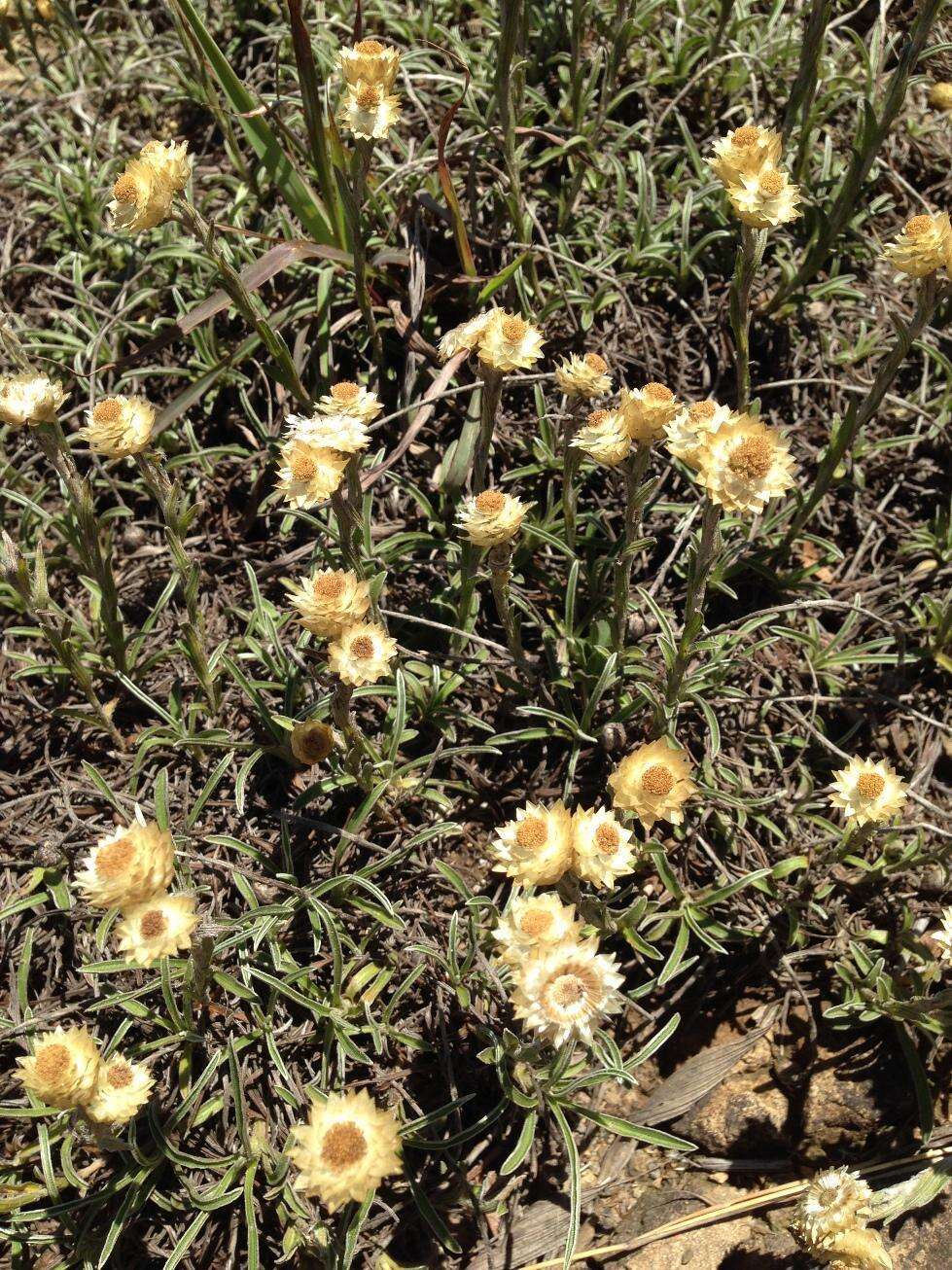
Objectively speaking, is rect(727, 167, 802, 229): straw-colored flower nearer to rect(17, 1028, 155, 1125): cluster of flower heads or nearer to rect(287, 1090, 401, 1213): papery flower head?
rect(287, 1090, 401, 1213): papery flower head

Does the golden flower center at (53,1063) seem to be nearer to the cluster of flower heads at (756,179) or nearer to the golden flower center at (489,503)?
the golden flower center at (489,503)

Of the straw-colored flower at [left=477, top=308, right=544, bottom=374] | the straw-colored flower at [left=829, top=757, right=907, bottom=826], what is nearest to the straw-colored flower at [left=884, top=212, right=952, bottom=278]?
the straw-colored flower at [left=477, top=308, right=544, bottom=374]

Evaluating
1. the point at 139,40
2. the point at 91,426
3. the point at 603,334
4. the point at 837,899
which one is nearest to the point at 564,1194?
the point at 837,899

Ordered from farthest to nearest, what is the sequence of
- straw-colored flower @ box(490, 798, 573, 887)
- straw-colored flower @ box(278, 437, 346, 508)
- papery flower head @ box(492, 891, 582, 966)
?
1. straw-colored flower @ box(278, 437, 346, 508)
2. straw-colored flower @ box(490, 798, 573, 887)
3. papery flower head @ box(492, 891, 582, 966)

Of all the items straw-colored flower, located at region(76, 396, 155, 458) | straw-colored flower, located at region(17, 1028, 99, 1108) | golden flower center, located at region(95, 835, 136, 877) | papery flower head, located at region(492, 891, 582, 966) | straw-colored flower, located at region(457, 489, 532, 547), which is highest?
straw-colored flower, located at region(76, 396, 155, 458)

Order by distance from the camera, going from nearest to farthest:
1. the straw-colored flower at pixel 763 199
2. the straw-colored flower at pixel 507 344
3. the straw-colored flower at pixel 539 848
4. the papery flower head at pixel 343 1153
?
the papery flower head at pixel 343 1153, the straw-colored flower at pixel 539 848, the straw-colored flower at pixel 507 344, the straw-colored flower at pixel 763 199

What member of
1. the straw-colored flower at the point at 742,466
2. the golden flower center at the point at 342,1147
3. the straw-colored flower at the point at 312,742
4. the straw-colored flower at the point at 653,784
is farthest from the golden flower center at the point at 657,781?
the golden flower center at the point at 342,1147

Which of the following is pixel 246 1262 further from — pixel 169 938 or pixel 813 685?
pixel 813 685
